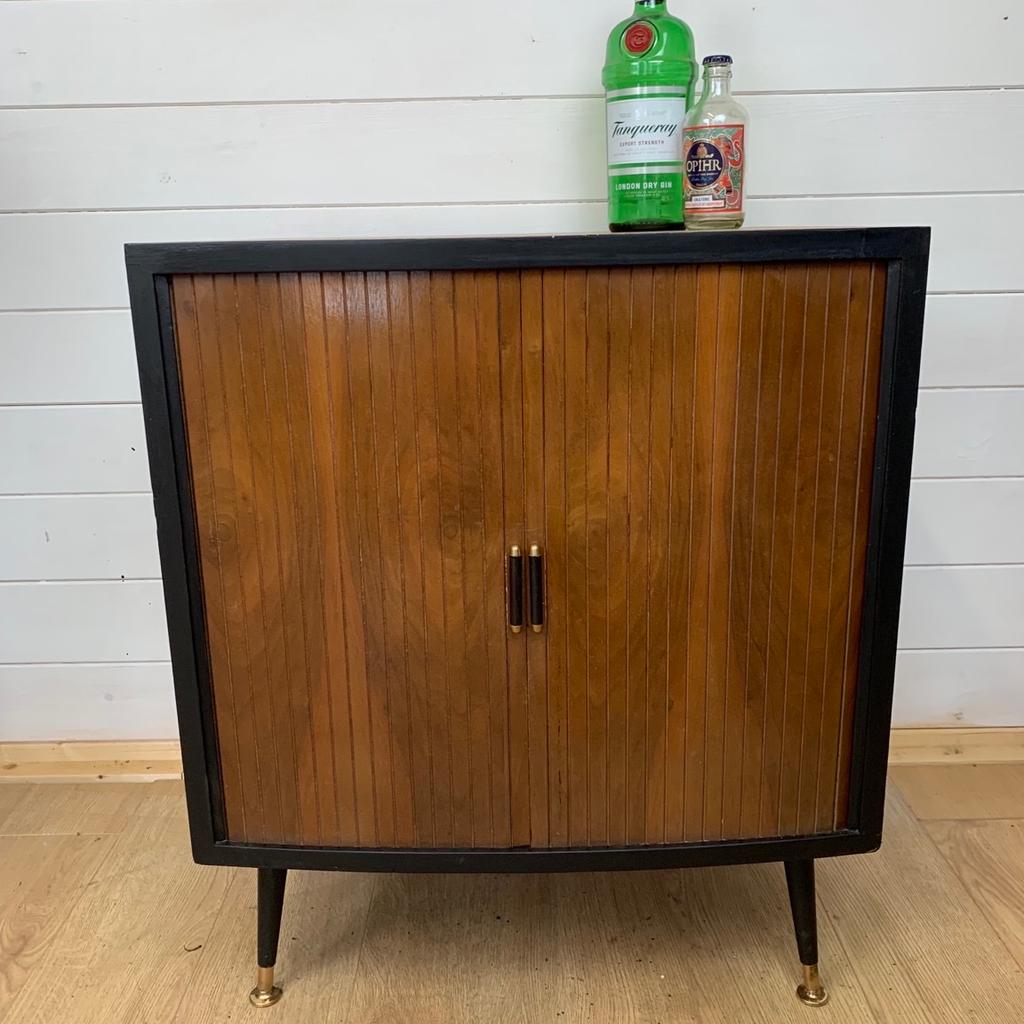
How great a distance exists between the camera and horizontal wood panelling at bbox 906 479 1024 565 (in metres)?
1.53

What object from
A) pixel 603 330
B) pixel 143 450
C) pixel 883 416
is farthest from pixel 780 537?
pixel 143 450

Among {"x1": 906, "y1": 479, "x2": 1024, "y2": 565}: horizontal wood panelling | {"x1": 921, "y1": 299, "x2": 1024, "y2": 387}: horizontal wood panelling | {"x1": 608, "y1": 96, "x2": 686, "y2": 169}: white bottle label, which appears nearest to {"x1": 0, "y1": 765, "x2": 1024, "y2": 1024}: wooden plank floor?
{"x1": 906, "y1": 479, "x2": 1024, "y2": 565}: horizontal wood panelling

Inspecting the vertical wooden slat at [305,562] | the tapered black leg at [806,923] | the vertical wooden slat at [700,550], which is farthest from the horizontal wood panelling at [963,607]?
the vertical wooden slat at [305,562]

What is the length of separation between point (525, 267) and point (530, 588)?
0.32 m

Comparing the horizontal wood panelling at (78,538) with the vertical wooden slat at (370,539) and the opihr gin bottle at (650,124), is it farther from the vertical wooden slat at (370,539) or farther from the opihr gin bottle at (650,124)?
the opihr gin bottle at (650,124)

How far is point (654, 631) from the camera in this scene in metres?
1.00

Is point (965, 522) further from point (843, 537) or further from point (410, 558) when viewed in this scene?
point (410, 558)

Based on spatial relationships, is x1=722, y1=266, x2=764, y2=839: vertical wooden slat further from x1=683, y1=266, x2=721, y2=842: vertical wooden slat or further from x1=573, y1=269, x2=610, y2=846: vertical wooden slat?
x1=573, y1=269, x2=610, y2=846: vertical wooden slat

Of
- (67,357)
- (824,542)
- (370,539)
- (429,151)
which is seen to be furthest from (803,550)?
(67,357)

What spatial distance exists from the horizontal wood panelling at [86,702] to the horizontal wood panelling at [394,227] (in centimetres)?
63

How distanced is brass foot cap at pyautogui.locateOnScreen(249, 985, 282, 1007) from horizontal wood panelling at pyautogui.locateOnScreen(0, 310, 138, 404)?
879 millimetres

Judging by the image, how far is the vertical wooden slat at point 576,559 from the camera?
0.91 meters

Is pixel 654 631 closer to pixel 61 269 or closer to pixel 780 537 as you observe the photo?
pixel 780 537

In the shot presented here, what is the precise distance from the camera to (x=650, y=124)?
1081 mm
